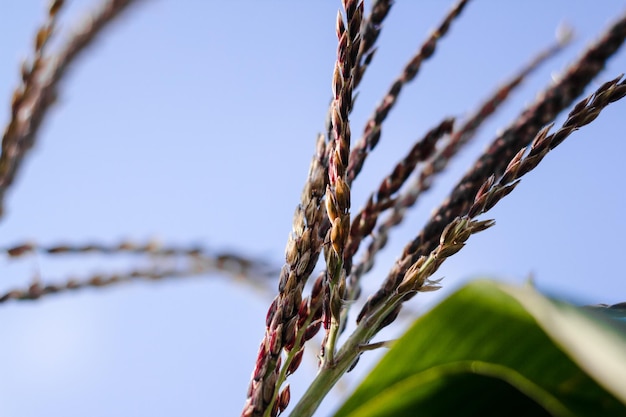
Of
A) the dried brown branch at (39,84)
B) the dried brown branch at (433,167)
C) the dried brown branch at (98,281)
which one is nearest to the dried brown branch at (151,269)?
the dried brown branch at (98,281)

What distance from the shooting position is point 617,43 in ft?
2.66

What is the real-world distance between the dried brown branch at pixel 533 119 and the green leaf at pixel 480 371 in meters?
0.15

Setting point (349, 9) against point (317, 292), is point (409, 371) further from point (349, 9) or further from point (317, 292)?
point (349, 9)

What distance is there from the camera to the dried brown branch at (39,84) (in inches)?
29.7

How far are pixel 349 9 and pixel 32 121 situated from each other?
366mm

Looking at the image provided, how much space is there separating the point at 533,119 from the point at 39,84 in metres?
0.55

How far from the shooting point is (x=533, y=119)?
81 centimetres

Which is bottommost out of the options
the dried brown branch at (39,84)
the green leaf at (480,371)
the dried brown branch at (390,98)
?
the green leaf at (480,371)

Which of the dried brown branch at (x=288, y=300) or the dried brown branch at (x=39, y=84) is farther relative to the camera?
the dried brown branch at (x=39, y=84)

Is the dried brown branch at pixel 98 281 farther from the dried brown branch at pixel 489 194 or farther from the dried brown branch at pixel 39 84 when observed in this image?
the dried brown branch at pixel 489 194

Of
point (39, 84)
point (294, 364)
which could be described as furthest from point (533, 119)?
point (39, 84)

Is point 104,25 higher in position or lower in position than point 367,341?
higher

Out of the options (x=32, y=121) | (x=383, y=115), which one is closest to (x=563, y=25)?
(x=383, y=115)

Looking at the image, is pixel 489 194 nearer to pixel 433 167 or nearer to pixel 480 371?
pixel 480 371
